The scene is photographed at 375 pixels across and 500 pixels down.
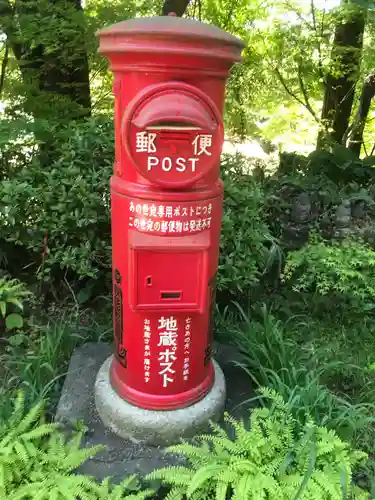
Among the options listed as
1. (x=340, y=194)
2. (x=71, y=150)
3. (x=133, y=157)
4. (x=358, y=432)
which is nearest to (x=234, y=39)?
(x=133, y=157)

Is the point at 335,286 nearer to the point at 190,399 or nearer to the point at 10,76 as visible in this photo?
the point at 190,399

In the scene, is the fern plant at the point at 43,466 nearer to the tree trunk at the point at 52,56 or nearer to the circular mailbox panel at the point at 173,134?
the circular mailbox panel at the point at 173,134

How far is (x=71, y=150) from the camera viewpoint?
11.3 ft

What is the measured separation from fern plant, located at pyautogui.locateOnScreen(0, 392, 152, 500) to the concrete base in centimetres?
22

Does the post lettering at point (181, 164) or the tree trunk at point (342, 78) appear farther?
the tree trunk at point (342, 78)

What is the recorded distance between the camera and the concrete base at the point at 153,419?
247cm

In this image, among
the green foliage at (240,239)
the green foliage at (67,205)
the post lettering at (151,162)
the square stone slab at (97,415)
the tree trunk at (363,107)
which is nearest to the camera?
the post lettering at (151,162)

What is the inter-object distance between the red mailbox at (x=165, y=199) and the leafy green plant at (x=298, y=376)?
0.50 meters

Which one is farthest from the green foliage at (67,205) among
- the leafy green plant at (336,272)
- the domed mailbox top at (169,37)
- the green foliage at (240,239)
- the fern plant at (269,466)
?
the leafy green plant at (336,272)

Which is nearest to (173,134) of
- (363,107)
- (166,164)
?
(166,164)

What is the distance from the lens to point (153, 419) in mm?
2469

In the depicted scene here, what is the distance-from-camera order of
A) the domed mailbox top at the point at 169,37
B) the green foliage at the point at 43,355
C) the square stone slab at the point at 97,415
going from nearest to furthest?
1. the domed mailbox top at the point at 169,37
2. the square stone slab at the point at 97,415
3. the green foliage at the point at 43,355

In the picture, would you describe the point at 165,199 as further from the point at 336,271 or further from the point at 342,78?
the point at 342,78

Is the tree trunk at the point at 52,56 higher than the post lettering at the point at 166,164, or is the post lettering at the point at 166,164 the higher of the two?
the tree trunk at the point at 52,56
